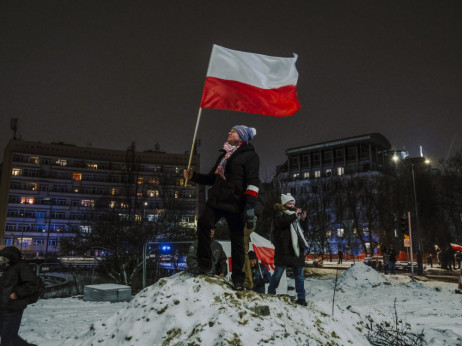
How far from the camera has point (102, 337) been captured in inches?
172

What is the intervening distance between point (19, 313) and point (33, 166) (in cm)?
8468

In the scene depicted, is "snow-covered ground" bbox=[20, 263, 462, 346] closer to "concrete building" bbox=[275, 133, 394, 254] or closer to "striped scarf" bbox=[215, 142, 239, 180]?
"striped scarf" bbox=[215, 142, 239, 180]

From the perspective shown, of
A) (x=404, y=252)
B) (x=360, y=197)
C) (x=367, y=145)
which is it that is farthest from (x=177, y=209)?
(x=367, y=145)

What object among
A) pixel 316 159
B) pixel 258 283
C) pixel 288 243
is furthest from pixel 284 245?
pixel 316 159

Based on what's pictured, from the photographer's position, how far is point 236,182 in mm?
5176

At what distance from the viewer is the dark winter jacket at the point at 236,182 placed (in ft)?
16.8

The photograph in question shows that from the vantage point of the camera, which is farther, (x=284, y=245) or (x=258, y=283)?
(x=258, y=283)

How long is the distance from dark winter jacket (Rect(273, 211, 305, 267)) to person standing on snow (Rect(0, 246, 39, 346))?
3.74m

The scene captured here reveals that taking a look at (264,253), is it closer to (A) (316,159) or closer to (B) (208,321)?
(B) (208,321)

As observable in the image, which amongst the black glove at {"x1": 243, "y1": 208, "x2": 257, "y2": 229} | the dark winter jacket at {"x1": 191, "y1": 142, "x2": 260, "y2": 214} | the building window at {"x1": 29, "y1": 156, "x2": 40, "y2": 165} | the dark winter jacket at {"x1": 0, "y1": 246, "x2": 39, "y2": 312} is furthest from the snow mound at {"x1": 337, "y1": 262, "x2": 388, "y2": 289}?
the building window at {"x1": 29, "y1": 156, "x2": 40, "y2": 165}

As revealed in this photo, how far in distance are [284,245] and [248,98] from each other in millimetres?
2522

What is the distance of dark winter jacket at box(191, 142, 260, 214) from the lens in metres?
5.13

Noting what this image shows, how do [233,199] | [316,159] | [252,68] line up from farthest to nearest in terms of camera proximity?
[316,159]
[252,68]
[233,199]

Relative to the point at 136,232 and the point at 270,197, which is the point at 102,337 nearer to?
the point at 136,232
